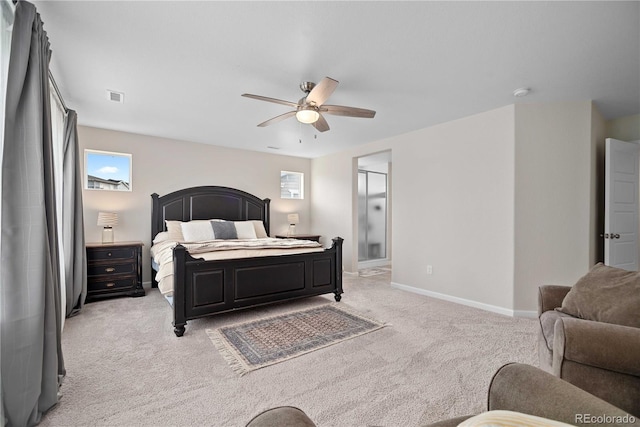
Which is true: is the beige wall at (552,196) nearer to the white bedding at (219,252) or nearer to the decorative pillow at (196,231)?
the white bedding at (219,252)

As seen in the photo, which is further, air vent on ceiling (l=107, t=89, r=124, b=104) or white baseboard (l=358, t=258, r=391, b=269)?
white baseboard (l=358, t=258, r=391, b=269)

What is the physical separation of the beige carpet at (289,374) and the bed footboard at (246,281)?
0.22 meters

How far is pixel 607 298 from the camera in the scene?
172 cm

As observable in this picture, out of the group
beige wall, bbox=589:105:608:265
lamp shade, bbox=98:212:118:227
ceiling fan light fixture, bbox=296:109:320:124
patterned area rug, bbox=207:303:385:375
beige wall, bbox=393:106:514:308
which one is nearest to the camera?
patterned area rug, bbox=207:303:385:375

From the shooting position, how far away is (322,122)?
9.89 ft

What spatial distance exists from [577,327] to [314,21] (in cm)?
235

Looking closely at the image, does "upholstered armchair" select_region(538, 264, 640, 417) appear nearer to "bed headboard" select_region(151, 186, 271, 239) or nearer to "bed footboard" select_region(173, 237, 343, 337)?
"bed footboard" select_region(173, 237, 343, 337)

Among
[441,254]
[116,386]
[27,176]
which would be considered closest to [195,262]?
[116,386]

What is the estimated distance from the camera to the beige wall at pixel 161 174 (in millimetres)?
4398

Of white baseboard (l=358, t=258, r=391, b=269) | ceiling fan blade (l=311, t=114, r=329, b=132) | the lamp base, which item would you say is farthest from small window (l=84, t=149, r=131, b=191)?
white baseboard (l=358, t=258, r=391, b=269)

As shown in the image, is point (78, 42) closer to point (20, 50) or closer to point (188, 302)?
point (20, 50)

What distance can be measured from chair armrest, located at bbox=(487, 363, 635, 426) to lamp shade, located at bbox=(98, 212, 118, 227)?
477 cm

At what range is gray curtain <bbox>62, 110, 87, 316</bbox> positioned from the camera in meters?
3.20

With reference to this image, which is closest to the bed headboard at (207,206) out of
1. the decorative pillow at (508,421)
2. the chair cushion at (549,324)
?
the chair cushion at (549,324)
